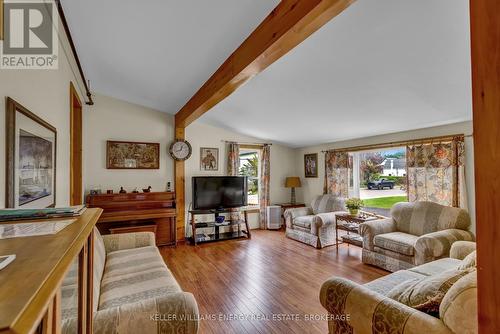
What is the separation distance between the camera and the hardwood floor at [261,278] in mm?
2189

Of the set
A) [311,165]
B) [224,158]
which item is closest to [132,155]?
[224,158]

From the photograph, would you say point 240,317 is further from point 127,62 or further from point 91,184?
point 91,184

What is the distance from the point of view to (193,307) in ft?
4.58

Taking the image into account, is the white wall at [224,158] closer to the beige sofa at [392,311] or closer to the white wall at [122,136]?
the white wall at [122,136]

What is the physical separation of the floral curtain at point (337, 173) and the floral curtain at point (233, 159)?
6.21ft

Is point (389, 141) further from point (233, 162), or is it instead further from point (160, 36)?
point (160, 36)

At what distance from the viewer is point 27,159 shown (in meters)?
1.43

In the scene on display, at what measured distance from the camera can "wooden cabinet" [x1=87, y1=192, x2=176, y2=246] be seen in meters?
4.00

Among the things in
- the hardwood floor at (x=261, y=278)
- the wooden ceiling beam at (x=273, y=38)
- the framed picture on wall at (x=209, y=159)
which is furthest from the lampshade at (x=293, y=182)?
the wooden ceiling beam at (x=273, y=38)

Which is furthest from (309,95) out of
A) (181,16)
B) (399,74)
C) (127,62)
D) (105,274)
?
(105,274)

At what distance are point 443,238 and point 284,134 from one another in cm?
313

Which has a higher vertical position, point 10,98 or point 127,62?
point 127,62

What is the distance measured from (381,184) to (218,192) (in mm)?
3067

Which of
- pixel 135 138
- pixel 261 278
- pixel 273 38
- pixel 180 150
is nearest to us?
pixel 273 38
